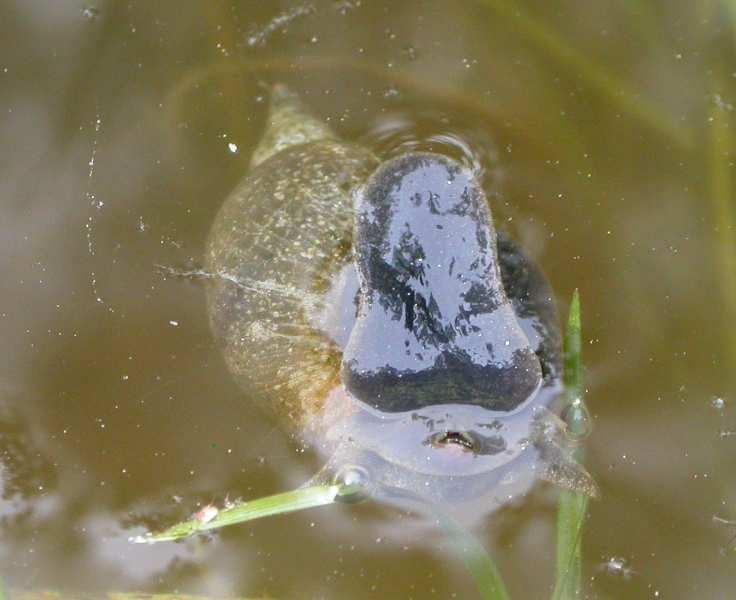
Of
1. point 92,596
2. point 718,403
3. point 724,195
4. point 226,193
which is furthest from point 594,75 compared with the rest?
point 92,596

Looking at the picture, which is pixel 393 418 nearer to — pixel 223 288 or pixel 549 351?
pixel 549 351

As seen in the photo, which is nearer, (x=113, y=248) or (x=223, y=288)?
(x=223, y=288)

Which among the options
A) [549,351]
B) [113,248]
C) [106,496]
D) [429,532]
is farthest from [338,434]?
[113,248]

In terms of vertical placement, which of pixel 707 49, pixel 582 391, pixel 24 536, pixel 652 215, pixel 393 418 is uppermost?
pixel 707 49

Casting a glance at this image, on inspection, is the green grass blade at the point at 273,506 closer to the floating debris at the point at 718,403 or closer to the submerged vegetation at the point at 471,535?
the submerged vegetation at the point at 471,535

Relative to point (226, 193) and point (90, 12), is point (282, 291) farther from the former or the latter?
point (90, 12)
